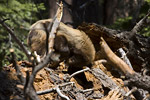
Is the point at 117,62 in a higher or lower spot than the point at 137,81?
higher

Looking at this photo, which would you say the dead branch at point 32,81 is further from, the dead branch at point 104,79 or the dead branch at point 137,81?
the dead branch at point 104,79

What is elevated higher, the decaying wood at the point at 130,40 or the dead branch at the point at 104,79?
the decaying wood at the point at 130,40

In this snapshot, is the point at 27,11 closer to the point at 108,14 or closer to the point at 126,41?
the point at 126,41

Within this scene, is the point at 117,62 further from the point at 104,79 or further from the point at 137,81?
the point at 104,79

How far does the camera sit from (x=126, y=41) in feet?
21.2

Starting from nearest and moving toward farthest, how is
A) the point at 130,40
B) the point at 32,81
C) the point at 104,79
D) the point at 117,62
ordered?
1. the point at 32,81
2. the point at 117,62
3. the point at 104,79
4. the point at 130,40

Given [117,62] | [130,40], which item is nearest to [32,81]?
[117,62]

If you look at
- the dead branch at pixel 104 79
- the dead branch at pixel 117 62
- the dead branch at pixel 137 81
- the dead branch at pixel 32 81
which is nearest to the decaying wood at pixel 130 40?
the dead branch at pixel 104 79

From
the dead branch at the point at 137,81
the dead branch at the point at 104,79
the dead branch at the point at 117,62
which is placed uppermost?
the dead branch at the point at 117,62

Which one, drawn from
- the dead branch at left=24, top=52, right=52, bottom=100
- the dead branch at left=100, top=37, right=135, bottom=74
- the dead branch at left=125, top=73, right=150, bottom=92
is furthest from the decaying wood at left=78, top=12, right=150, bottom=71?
the dead branch at left=24, top=52, right=52, bottom=100

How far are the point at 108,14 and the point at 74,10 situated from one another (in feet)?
18.9

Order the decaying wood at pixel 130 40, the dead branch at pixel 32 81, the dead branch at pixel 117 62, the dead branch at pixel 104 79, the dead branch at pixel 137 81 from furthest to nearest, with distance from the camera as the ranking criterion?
the decaying wood at pixel 130 40
the dead branch at pixel 104 79
the dead branch at pixel 117 62
the dead branch at pixel 137 81
the dead branch at pixel 32 81

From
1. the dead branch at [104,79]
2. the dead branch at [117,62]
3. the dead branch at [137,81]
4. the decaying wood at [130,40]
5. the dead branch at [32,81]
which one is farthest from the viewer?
the decaying wood at [130,40]

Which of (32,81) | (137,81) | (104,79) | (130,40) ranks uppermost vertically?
(130,40)
